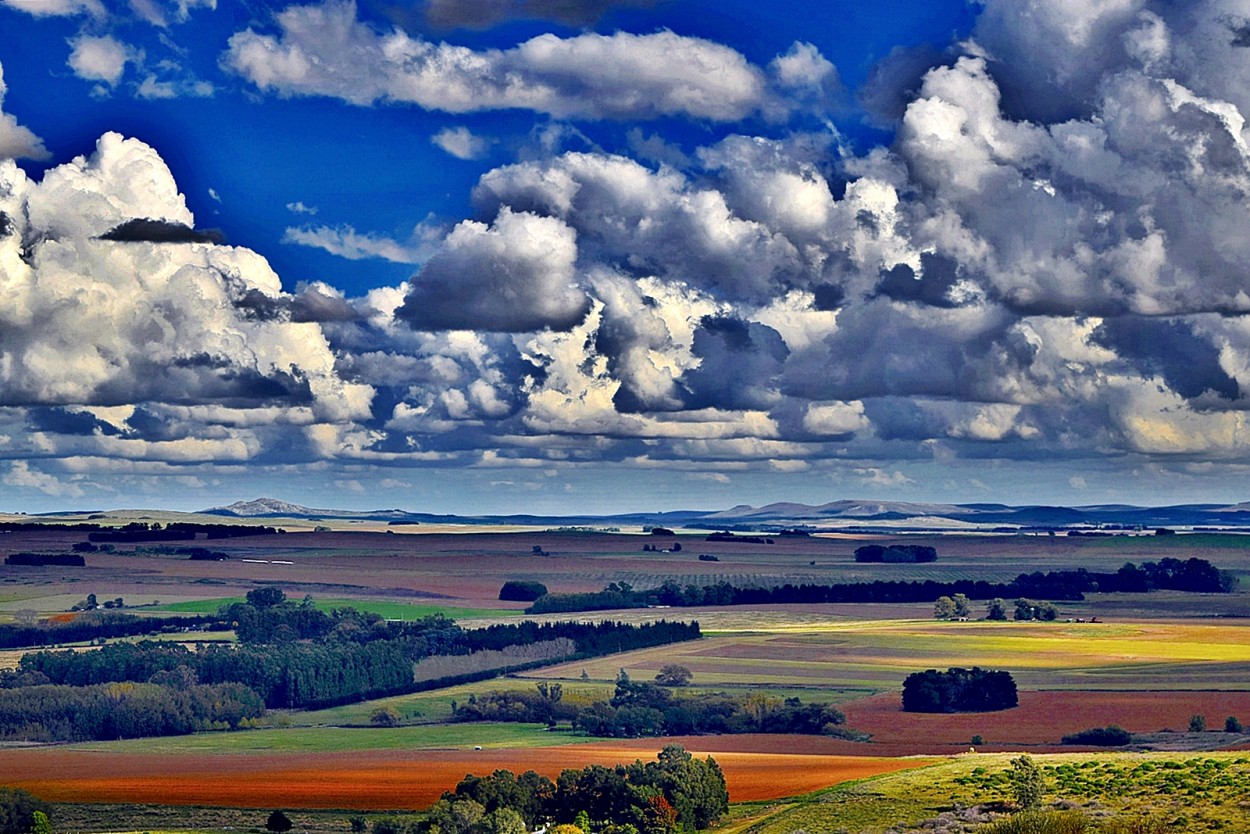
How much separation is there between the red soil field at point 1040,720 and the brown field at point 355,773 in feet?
38.9

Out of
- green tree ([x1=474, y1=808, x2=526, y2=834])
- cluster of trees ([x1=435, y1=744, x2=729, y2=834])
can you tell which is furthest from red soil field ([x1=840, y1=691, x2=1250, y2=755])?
green tree ([x1=474, y1=808, x2=526, y2=834])

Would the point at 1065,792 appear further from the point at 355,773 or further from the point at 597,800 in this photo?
the point at 355,773

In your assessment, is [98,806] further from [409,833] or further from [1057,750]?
[1057,750]

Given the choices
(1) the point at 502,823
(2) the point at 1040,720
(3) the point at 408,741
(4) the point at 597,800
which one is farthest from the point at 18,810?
(2) the point at 1040,720

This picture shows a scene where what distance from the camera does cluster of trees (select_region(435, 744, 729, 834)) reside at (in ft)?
401

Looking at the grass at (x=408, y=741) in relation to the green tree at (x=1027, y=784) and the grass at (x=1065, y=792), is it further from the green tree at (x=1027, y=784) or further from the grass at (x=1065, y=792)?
the green tree at (x=1027, y=784)

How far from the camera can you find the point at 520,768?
151 meters

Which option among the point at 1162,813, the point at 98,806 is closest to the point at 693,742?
the point at 98,806

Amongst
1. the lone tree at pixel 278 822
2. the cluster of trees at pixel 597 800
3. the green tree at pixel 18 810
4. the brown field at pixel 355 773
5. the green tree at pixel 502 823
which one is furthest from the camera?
the brown field at pixel 355 773

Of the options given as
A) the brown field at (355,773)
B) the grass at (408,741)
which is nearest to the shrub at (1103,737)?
the brown field at (355,773)

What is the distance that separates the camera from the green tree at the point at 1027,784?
3915 inches

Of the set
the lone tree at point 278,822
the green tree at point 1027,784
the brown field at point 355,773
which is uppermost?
the green tree at point 1027,784

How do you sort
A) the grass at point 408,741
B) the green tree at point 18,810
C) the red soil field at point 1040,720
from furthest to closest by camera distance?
1. the grass at point 408,741
2. the red soil field at point 1040,720
3. the green tree at point 18,810

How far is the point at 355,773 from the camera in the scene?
157 meters
